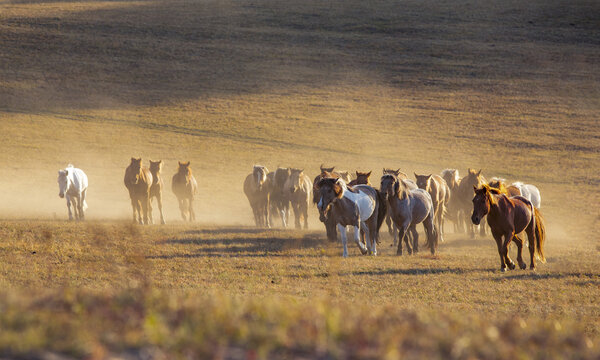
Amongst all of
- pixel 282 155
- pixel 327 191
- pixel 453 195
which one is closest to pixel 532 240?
pixel 327 191

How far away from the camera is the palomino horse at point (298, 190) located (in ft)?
73.1

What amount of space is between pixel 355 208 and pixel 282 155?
69.8ft

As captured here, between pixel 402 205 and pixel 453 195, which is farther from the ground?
pixel 453 195

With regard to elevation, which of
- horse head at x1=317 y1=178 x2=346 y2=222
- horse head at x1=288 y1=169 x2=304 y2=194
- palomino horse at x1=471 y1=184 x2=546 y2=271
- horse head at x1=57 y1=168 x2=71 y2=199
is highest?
horse head at x1=57 y1=168 x2=71 y2=199

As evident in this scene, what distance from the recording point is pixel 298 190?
73.9 ft

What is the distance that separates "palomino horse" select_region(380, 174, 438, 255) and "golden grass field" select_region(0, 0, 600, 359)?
92 cm

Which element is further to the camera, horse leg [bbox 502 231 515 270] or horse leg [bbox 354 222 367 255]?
horse leg [bbox 354 222 367 255]

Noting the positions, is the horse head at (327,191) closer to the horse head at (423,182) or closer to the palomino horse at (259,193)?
the horse head at (423,182)

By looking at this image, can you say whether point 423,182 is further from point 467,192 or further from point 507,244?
point 507,244

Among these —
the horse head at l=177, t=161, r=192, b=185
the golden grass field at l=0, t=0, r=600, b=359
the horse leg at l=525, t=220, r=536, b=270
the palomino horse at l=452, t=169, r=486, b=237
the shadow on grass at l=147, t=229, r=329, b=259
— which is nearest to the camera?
the golden grass field at l=0, t=0, r=600, b=359

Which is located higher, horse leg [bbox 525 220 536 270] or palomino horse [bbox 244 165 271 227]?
palomino horse [bbox 244 165 271 227]

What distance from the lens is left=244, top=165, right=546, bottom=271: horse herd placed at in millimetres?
14406

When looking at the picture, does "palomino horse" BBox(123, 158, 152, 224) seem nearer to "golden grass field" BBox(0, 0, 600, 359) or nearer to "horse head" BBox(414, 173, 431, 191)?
"golden grass field" BBox(0, 0, 600, 359)

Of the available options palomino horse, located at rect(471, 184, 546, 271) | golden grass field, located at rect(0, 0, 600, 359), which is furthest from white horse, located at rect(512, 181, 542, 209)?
palomino horse, located at rect(471, 184, 546, 271)
